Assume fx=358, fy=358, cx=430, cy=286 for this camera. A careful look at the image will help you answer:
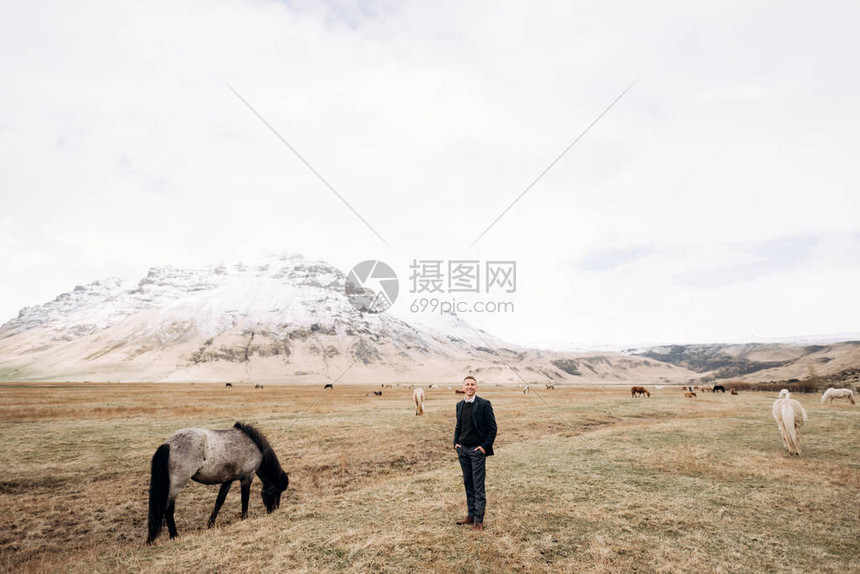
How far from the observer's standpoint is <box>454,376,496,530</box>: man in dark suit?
738cm

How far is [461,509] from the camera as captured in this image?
8.84m

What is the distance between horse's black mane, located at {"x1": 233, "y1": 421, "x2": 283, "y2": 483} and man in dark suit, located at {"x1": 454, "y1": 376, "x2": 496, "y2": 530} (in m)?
5.10

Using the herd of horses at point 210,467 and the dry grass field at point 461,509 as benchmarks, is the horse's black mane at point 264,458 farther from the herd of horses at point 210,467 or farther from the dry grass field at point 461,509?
the dry grass field at point 461,509

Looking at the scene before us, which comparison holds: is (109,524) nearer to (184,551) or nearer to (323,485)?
(184,551)

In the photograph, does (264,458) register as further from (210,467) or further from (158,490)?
(158,490)

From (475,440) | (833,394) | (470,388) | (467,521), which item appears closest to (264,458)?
(467,521)

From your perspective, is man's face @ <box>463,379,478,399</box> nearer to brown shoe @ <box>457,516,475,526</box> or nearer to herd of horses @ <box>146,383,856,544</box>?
brown shoe @ <box>457,516,475,526</box>

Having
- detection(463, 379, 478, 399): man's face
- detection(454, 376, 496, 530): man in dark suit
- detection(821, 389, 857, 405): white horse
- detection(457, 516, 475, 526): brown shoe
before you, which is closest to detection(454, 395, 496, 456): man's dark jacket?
detection(454, 376, 496, 530): man in dark suit

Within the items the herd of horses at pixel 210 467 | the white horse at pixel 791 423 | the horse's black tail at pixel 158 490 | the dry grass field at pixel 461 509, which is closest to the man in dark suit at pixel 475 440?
the dry grass field at pixel 461 509

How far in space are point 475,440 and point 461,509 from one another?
2.73 meters

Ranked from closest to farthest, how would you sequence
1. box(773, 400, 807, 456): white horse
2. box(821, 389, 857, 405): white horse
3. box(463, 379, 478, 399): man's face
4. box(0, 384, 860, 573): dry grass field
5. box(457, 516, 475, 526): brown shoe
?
box(0, 384, 860, 573): dry grass field → box(463, 379, 478, 399): man's face → box(457, 516, 475, 526): brown shoe → box(773, 400, 807, 456): white horse → box(821, 389, 857, 405): white horse

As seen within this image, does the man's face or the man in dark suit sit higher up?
the man's face

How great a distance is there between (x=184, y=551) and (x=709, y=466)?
1553 cm

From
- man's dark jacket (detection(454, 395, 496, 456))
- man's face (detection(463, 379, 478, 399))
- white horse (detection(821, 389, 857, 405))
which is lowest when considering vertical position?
white horse (detection(821, 389, 857, 405))
